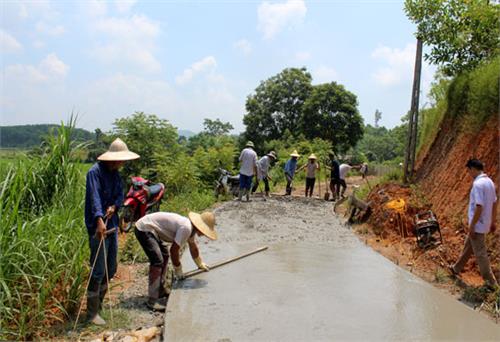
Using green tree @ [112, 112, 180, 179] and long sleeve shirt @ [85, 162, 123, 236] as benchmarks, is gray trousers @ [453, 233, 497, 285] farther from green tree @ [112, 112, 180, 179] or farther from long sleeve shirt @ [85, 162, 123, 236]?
green tree @ [112, 112, 180, 179]

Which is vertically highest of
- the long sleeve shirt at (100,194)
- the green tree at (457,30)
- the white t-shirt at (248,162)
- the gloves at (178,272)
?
the green tree at (457,30)

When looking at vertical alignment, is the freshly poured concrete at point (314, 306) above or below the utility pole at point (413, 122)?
below

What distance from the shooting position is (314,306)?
4.54 metres

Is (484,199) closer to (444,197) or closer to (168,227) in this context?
(444,197)

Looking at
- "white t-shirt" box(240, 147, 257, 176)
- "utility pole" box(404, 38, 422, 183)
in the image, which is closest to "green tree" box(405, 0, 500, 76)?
"utility pole" box(404, 38, 422, 183)

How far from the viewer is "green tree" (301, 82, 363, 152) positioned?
33.7m

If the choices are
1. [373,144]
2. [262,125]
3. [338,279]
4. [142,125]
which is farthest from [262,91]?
[338,279]

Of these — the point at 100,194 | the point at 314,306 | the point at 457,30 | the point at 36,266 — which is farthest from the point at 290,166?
the point at 36,266

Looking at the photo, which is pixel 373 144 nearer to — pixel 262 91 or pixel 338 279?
pixel 262 91

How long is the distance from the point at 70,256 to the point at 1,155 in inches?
71.4

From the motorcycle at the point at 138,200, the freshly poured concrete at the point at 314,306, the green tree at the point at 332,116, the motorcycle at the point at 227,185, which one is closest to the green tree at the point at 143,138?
the motorcycle at the point at 227,185

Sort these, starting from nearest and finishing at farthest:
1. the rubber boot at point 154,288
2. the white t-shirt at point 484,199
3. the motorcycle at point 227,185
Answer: the rubber boot at point 154,288, the white t-shirt at point 484,199, the motorcycle at point 227,185

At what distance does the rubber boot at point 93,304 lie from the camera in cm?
415

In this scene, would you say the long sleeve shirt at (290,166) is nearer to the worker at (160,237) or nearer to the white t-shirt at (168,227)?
the worker at (160,237)
